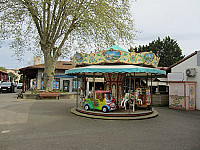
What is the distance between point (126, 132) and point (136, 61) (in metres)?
4.57

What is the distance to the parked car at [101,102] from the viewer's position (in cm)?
934

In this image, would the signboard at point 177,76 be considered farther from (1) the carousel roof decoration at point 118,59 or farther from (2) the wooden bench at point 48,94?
(2) the wooden bench at point 48,94

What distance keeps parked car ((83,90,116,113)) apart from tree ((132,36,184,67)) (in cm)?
3379

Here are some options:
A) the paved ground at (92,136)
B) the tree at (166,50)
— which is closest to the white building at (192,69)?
the paved ground at (92,136)

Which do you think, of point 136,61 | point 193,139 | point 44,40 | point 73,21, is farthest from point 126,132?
point 44,40

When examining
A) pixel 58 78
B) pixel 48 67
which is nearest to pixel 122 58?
pixel 48 67

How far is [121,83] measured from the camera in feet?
36.0

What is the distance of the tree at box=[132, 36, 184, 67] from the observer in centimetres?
4004

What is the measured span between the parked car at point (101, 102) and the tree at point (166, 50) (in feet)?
111

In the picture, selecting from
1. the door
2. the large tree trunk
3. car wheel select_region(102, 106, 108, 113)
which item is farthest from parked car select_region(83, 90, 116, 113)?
the door

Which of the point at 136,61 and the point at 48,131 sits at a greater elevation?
the point at 136,61

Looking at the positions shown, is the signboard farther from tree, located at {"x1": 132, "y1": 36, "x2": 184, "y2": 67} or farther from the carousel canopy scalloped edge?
tree, located at {"x1": 132, "y1": 36, "x2": 184, "y2": 67}

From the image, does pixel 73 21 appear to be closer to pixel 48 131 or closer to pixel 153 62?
pixel 153 62

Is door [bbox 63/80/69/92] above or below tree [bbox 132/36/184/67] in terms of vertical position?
below
